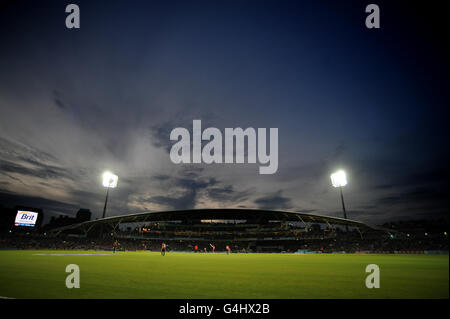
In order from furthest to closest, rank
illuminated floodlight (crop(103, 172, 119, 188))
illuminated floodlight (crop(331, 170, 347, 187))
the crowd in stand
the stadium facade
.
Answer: the stadium facade, the crowd in stand, illuminated floodlight (crop(103, 172, 119, 188)), illuminated floodlight (crop(331, 170, 347, 187))

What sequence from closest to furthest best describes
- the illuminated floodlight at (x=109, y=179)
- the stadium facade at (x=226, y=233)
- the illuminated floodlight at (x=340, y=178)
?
1. the illuminated floodlight at (x=340, y=178)
2. the illuminated floodlight at (x=109, y=179)
3. the stadium facade at (x=226, y=233)

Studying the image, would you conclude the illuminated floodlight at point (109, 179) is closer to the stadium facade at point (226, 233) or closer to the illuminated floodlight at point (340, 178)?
the stadium facade at point (226, 233)

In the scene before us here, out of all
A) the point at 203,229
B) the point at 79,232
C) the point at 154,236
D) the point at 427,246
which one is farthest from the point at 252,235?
the point at 79,232

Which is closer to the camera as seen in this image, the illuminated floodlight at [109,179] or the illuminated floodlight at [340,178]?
the illuminated floodlight at [340,178]

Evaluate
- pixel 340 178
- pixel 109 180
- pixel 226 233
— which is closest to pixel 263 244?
pixel 226 233

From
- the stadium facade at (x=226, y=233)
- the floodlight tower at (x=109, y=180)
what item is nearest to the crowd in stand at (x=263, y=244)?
the stadium facade at (x=226, y=233)

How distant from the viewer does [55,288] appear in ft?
17.0

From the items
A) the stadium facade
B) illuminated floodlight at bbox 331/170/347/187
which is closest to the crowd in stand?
the stadium facade

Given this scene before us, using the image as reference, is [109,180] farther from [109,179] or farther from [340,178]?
[340,178]

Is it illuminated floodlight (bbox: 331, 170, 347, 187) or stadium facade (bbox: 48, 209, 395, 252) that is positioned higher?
illuminated floodlight (bbox: 331, 170, 347, 187)

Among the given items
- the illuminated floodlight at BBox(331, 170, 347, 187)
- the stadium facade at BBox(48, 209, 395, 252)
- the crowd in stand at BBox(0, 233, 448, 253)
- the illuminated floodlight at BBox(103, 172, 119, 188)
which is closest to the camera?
the illuminated floodlight at BBox(331, 170, 347, 187)

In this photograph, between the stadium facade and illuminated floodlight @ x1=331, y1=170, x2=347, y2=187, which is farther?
the stadium facade

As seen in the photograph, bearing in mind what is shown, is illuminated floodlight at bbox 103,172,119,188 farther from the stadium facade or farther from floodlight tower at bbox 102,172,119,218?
the stadium facade
